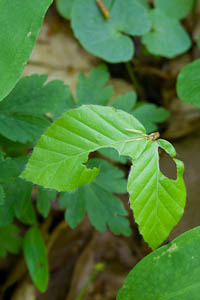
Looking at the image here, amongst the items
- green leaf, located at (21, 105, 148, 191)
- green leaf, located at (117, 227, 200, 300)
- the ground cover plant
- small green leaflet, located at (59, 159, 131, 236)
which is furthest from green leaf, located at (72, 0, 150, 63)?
green leaf, located at (117, 227, 200, 300)

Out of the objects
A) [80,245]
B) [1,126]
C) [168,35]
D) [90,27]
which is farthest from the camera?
[80,245]

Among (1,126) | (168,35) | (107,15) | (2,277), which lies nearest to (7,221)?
(1,126)

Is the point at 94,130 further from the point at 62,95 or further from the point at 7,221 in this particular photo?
the point at 7,221

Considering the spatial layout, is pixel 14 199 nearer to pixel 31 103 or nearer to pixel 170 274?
pixel 31 103

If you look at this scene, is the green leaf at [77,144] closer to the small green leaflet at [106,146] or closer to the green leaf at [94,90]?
the small green leaflet at [106,146]

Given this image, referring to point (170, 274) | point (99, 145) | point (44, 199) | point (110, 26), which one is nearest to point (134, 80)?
point (110, 26)

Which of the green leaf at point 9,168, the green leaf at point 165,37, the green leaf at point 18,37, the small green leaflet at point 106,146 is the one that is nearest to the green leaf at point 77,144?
the small green leaflet at point 106,146
